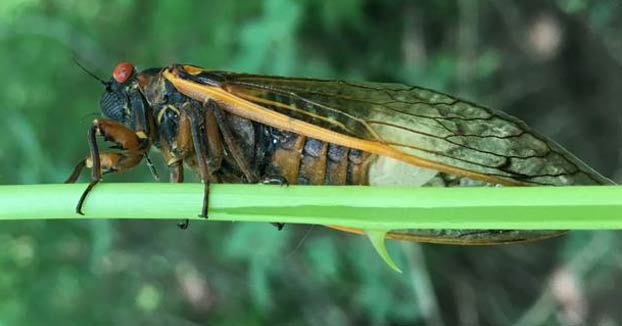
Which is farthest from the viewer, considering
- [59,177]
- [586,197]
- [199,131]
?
[59,177]

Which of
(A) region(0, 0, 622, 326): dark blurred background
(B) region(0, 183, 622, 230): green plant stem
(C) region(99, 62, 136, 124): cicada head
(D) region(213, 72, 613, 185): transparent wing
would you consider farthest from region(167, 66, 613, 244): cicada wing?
(A) region(0, 0, 622, 326): dark blurred background

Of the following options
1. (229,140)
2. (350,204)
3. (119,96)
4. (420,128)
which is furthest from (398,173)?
(119,96)

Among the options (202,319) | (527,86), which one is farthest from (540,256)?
(202,319)

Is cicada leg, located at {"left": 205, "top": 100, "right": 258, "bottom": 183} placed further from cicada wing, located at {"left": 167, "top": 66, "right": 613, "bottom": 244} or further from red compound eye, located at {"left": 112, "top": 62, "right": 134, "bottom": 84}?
red compound eye, located at {"left": 112, "top": 62, "right": 134, "bottom": 84}

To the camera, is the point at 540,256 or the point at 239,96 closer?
the point at 239,96

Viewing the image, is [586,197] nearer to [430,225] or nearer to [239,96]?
[430,225]

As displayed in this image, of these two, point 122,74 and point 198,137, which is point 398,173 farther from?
point 122,74

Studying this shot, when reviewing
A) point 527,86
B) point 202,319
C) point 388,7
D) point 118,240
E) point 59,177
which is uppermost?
point 388,7
